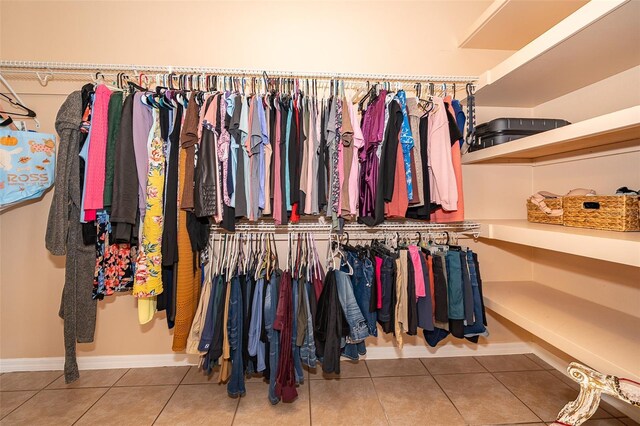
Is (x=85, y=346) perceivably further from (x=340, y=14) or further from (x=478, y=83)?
(x=478, y=83)

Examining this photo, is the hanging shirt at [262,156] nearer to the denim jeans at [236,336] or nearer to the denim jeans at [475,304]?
the denim jeans at [236,336]

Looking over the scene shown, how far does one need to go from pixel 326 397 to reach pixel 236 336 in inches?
27.5

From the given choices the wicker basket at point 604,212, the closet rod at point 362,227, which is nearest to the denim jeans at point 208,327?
the closet rod at point 362,227

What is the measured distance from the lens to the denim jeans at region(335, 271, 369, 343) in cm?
148

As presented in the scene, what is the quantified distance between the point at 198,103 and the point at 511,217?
2.38 metres

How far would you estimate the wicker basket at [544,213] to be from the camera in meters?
1.50

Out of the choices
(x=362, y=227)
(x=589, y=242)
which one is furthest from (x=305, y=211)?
(x=589, y=242)

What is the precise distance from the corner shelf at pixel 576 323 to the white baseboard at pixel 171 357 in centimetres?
55

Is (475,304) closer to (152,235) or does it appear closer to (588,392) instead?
(588,392)

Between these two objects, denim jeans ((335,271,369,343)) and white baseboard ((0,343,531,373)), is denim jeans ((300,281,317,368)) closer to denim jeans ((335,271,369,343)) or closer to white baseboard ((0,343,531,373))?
denim jeans ((335,271,369,343))

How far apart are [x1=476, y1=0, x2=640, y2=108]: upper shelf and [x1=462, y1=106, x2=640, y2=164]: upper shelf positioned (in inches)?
15.2

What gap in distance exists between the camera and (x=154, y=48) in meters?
1.89

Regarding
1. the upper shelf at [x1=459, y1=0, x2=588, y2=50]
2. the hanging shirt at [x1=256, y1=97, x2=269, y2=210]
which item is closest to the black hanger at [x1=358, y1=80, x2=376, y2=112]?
the hanging shirt at [x1=256, y1=97, x2=269, y2=210]

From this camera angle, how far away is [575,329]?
4.22 feet
